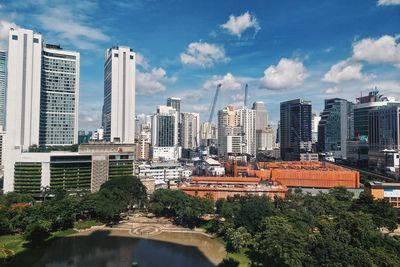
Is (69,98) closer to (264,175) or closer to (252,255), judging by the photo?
(264,175)

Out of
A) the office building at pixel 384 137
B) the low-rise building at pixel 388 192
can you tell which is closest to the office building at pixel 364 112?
the office building at pixel 384 137

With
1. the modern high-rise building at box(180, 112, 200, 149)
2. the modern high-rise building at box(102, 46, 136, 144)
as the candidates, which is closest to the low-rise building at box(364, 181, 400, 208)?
the modern high-rise building at box(102, 46, 136, 144)

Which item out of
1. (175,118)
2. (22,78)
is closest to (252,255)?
(22,78)

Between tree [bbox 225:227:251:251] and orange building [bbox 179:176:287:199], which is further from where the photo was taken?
orange building [bbox 179:176:287:199]

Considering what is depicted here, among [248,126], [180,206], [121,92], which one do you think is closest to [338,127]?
[248,126]

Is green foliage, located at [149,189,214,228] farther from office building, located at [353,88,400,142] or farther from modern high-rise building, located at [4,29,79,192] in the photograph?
office building, located at [353,88,400,142]

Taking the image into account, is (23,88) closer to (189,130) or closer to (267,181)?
(267,181)
